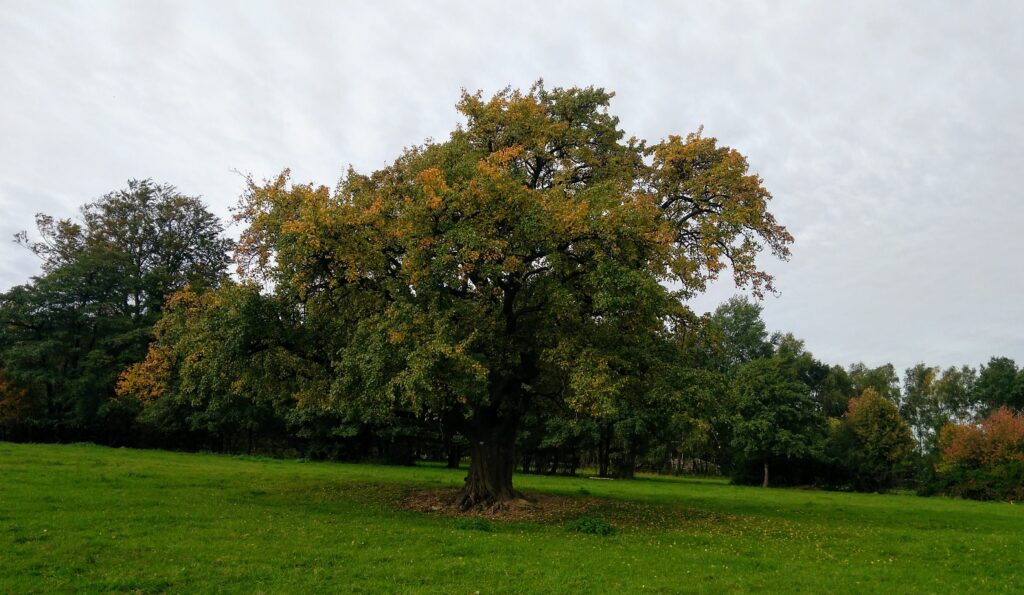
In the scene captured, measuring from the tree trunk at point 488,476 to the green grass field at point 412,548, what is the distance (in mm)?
2561

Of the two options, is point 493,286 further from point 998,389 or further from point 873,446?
point 998,389

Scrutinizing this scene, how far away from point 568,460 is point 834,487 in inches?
1019

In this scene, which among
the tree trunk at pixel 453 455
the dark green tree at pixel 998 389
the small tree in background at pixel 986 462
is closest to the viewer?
the small tree in background at pixel 986 462

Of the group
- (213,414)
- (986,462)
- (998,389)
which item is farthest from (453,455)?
(998,389)

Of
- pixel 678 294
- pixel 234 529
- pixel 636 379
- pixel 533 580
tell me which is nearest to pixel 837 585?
pixel 533 580

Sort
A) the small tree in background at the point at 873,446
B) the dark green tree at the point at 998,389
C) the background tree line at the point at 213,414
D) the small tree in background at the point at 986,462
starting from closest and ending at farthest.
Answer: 1. the small tree in background at the point at 986,462
2. the background tree line at the point at 213,414
3. the small tree in background at the point at 873,446
4. the dark green tree at the point at 998,389

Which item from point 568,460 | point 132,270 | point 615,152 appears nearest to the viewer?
point 615,152

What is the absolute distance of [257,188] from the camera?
68.7ft

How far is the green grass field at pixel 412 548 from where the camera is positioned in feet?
36.4

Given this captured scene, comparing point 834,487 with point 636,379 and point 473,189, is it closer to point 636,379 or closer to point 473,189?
point 636,379

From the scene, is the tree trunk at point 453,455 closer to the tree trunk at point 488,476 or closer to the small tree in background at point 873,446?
the tree trunk at point 488,476

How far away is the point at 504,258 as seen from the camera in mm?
19297

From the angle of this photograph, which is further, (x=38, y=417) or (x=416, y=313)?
(x=38, y=417)

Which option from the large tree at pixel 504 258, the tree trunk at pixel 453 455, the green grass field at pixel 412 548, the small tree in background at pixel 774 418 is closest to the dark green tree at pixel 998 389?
the small tree in background at pixel 774 418
